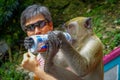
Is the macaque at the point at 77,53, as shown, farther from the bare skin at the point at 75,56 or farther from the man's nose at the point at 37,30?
the man's nose at the point at 37,30

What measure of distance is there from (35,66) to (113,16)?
4528 mm

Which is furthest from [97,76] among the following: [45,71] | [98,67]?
[45,71]

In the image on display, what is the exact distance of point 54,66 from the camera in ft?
9.01

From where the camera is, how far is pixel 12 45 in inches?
298

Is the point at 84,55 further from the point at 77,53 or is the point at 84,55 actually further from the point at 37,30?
the point at 37,30

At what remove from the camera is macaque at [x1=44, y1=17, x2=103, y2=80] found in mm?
2568

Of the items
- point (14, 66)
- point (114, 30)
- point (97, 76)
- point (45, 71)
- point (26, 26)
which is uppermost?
point (26, 26)

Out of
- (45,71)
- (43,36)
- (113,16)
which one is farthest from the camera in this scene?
(113,16)

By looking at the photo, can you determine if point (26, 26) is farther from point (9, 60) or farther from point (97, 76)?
point (9, 60)

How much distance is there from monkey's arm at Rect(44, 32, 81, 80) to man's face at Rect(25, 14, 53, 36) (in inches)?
9.9

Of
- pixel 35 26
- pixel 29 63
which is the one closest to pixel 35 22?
pixel 35 26

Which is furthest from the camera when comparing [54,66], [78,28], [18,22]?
[18,22]

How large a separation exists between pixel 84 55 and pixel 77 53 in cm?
12

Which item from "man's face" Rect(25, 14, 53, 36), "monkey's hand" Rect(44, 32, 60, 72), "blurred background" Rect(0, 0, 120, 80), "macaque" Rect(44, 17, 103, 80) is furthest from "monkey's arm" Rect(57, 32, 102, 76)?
"blurred background" Rect(0, 0, 120, 80)
